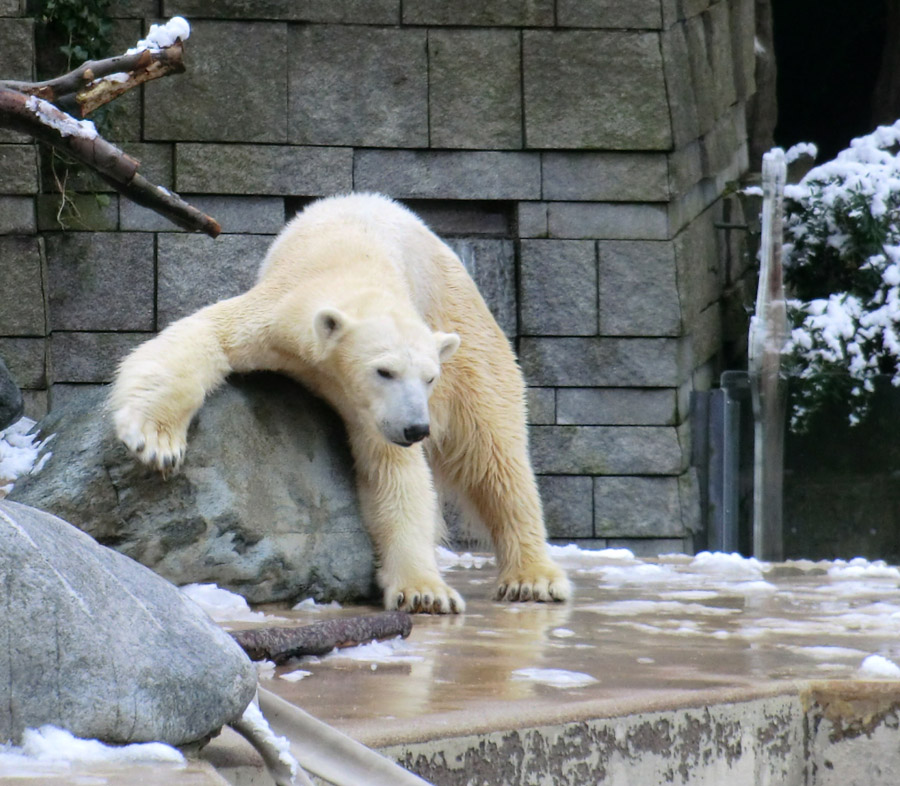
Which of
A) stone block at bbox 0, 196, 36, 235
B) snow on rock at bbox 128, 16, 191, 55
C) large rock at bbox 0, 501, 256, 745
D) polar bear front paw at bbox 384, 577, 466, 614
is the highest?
stone block at bbox 0, 196, 36, 235

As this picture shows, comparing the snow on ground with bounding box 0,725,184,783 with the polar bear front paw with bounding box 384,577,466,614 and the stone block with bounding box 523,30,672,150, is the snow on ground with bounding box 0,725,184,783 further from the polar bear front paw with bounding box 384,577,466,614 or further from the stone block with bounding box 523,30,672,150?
the stone block with bounding box 523,30,672,150

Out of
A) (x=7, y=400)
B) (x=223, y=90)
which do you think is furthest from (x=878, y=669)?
(x=223, y=90)

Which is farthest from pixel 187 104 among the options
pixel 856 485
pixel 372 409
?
pixel 856 485

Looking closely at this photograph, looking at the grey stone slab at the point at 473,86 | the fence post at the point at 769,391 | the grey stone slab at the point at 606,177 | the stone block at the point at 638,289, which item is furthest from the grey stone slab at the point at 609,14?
the fence post at the point at 769,391

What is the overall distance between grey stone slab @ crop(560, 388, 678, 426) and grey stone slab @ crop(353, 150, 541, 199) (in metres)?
0.97

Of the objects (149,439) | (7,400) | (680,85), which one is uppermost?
(680,85)

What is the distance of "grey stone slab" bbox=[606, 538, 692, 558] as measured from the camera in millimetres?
6500

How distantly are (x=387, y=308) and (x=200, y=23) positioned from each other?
284cm

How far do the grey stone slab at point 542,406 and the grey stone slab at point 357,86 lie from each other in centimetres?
127

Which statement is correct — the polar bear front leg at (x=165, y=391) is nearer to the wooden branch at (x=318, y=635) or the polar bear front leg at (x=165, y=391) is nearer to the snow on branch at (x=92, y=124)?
the wooden branch at (x=318, y=635)

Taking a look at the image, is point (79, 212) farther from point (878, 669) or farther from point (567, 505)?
point (878, 669)

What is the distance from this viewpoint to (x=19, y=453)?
501cm

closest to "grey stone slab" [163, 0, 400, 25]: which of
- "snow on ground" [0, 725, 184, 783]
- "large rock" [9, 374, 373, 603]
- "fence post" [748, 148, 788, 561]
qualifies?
"fence post" [748, 148, 788, 561]

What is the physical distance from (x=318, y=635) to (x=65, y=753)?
110 cm
